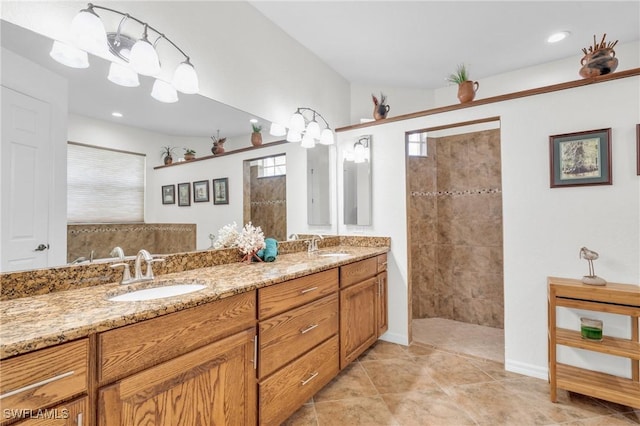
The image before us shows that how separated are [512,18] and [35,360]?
3.16 metres

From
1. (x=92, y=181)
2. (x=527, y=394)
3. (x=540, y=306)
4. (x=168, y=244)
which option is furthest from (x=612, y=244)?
(x=92, y=181)

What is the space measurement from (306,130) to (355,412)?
7.00ft

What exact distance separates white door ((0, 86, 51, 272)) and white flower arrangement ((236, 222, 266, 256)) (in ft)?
3.10

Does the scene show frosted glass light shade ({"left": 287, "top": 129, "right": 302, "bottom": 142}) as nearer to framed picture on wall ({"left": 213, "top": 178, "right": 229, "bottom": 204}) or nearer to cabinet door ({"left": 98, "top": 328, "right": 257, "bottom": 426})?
framed picture on wall ({"left": 213, "top": 178, "right": 229, "bottom": 204})

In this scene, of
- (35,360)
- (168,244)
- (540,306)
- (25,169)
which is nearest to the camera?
(35,360)

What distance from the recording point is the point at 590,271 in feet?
6.20

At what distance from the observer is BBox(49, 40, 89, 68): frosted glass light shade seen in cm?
121

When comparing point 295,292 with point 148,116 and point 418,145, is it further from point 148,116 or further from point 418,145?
point 418,145

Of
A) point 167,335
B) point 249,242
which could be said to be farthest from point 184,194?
point 167,335

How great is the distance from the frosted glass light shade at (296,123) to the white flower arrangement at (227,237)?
1004mm

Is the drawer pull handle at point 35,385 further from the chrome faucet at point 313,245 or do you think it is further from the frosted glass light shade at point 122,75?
the chrome faucet at point 313,245

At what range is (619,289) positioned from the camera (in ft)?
5.59

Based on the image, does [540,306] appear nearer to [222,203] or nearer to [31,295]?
[222,203]

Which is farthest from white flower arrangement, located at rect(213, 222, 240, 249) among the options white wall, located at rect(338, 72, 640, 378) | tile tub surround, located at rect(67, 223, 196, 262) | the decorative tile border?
the decorative tile border
